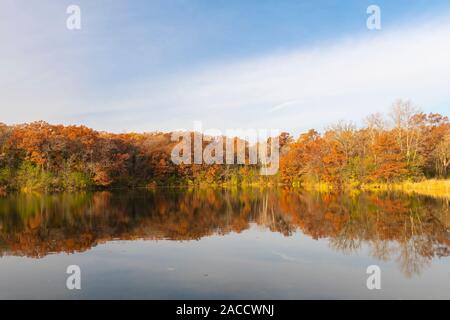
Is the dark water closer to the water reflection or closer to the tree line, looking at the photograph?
the water reflection

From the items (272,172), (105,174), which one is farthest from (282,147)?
(105,174)

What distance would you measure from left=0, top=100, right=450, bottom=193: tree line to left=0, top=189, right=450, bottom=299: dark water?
66.8ft

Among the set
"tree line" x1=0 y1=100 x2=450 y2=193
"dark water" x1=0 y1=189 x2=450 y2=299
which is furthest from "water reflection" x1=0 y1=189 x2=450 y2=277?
"tree line" x1=0 y1=100 x2=450 y2=193

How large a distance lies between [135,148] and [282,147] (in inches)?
717

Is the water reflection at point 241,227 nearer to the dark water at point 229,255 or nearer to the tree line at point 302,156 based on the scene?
the dark water at point 229,255

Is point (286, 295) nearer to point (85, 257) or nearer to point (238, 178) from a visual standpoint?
point (85, 257)

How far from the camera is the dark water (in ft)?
23.3

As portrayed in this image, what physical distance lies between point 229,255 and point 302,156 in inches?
1322

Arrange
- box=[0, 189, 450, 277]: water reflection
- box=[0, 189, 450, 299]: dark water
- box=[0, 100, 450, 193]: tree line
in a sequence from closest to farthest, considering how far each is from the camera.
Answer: box=[0, 189, 450, 299]: dark water
box=[0, 189, 450, 277]: water reflection
box=[0, 100, 450, 193]: tree line

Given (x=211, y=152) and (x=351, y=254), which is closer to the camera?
(x=351, y=254)

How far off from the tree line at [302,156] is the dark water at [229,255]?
802 inches

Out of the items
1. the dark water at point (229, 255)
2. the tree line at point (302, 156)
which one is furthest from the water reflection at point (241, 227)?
the tree line at point (302, 156)

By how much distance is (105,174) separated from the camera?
4019 centimetres

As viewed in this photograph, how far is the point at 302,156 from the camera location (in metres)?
42.5
